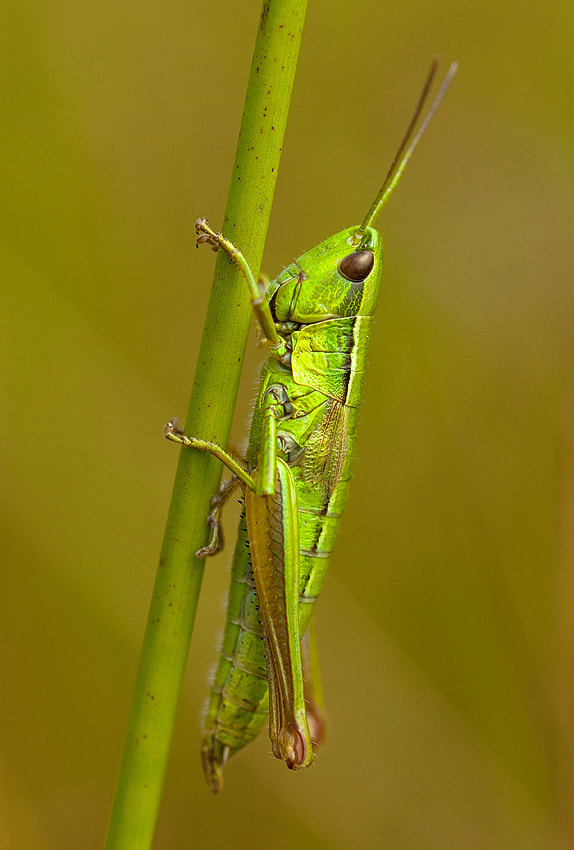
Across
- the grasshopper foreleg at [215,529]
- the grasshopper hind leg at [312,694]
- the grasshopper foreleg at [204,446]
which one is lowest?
the grasshopper hind leg at [312,694]

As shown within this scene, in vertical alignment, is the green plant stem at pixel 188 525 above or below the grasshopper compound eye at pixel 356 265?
below

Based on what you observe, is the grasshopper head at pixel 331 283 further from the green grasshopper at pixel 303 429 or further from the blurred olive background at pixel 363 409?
the blurred olive background at pixel 363 409

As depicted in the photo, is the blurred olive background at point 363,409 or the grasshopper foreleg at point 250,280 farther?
the blurred olive background at point 363,409

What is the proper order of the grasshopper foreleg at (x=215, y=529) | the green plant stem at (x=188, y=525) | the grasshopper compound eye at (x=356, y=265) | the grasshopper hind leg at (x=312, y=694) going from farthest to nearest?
the grasshopper hind leg at (x=312, y=694) → the grasshopper compound eye at (x=356, y=265) → the grasshopper foreleg at (x=215, y=529) → the green plant stem at (x=188, y=525)

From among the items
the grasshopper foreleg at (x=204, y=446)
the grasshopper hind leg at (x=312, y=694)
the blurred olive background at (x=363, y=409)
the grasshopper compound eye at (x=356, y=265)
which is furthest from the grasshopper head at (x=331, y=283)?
the blurred olive background at (x=363, y=409)

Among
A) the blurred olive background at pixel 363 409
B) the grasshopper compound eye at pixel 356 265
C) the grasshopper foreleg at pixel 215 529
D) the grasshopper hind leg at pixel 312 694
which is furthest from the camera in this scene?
the blurred olive background at pixel 363 409

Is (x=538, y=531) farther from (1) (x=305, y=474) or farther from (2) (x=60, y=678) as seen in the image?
(2) (x=60, y=678)

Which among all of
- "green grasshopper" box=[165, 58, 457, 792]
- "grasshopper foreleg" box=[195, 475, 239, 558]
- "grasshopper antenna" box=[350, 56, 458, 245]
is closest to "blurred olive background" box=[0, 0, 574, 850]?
"green grasshopper" box=[165, 58, 457, 792]

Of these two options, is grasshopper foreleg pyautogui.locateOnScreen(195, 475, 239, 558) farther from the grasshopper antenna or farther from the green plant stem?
the grasshopper antenna

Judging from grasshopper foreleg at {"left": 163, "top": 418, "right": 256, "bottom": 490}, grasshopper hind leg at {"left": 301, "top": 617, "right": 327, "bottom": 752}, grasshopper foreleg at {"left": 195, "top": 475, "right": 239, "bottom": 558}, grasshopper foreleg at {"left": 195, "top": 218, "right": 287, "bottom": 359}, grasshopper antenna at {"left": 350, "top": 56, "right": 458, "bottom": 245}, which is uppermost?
grasshopper antenna at {"left": 350, "top": 56, "right": 458, "bottom": 245}
